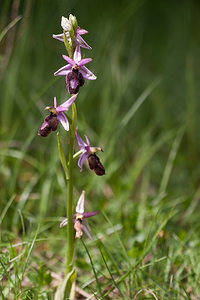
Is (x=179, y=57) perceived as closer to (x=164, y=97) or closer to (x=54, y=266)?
(x=164, y=97)

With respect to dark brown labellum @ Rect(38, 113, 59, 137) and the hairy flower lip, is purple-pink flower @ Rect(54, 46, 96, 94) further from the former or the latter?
dark brown labellum @ Rect(38, 113, 59, 137)

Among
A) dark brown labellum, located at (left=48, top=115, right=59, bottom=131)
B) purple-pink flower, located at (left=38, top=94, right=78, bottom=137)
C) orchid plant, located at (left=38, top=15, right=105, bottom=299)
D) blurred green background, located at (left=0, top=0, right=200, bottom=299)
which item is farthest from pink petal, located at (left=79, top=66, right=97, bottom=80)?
blurred green background, located at (left=0, top=0, right=200, bottom=299)

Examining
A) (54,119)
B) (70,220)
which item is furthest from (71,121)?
(70,220)

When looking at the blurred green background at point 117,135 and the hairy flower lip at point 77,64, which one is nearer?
the hairy flower lip at point 77,64

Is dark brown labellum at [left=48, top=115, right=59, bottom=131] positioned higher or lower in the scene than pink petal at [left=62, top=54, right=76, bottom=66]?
lower

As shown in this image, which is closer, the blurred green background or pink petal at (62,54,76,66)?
pink petal at (62,54,76,66)

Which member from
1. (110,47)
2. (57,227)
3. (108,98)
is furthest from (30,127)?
(110,47)

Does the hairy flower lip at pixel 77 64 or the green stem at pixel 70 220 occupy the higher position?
the hairy flower lip at pixel 77 64

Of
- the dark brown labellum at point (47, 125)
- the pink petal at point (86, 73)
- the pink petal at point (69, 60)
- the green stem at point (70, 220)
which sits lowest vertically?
the green stem at point (70, 220)

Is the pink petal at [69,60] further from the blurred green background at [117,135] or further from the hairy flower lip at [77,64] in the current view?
the blurred green background at [117,135]

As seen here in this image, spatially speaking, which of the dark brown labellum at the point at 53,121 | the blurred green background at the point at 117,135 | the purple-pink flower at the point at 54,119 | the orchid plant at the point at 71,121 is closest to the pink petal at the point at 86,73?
the orchid plant at the point at 71,121
